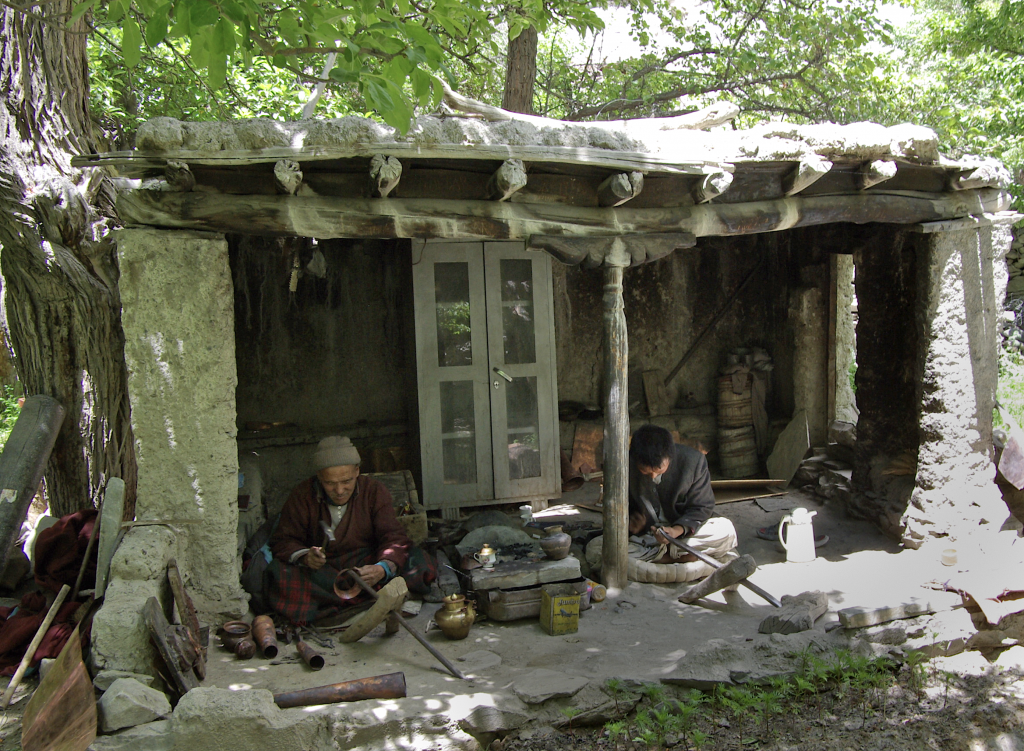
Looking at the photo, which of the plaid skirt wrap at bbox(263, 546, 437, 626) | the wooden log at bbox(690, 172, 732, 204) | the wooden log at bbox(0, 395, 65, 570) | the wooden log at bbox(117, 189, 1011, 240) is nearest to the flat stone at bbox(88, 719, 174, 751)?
the plaid skirt wrap at bbox(263, 546, 437, 626)

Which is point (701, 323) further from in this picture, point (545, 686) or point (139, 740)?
point (139, 740)

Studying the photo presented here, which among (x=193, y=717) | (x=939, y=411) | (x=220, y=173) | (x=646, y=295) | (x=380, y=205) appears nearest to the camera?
(x=193, y=717)

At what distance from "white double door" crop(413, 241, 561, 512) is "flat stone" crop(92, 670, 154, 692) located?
3.13 meters

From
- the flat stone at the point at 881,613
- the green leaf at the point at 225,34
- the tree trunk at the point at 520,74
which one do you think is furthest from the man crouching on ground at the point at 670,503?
the tree trunk at the point at 520,74

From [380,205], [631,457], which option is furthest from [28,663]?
[631,457]

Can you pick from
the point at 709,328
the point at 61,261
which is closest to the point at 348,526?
the point at 61,261

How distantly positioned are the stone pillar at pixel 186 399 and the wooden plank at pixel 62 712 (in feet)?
2.69

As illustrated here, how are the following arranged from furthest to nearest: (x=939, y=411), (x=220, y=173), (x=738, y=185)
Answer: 1. (x=939, y=411)
2. (x=738, y=185)
3. (x=220, y=173)

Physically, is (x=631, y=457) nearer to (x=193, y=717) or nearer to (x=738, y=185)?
(x=738, y=185)

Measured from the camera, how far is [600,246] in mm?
4832

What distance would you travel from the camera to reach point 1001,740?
352cm

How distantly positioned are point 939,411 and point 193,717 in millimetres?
4952

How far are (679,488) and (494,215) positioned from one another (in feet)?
7.84

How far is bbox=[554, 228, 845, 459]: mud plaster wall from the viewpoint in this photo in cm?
755
